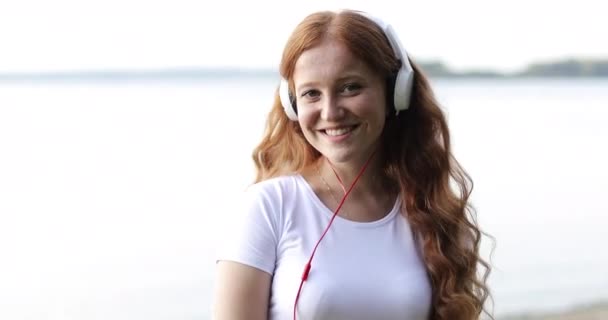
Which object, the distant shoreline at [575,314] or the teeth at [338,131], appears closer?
the teeth at [338,131]

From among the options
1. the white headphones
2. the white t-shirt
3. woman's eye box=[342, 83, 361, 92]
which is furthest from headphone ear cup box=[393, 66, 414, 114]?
the white t-shirt

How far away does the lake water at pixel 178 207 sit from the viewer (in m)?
7.34

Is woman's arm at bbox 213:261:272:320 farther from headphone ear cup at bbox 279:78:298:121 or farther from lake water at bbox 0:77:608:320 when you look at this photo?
lake water at bbox 0:77:608:320

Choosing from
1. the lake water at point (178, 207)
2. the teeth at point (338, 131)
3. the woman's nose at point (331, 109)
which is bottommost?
the lake water at point (178, 207)

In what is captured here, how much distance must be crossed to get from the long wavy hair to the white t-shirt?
55 millimetres

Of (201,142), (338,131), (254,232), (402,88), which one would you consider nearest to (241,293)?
(254,232)

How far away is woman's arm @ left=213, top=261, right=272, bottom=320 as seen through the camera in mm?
2197

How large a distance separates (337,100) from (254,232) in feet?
1.02

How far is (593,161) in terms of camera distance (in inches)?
523

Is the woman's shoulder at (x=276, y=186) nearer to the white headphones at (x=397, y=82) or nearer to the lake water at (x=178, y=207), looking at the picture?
the white headphones at (x=397, y=82)

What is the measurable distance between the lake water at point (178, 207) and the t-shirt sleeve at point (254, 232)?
0.77 m

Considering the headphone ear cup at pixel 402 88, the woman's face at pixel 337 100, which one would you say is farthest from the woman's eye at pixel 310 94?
the headphone ear cup at pixel 402 88

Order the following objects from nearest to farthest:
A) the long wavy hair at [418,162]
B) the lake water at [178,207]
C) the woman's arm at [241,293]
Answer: the woman's arm at [241,293]
the long wavy hair at [418,162]
the lake water at [178,207]

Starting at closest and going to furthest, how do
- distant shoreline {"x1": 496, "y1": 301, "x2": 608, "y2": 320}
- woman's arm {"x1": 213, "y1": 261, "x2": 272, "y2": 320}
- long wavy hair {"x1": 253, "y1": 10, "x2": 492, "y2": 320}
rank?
woman's arm {"x1": 213, "y1": 261, "x2": 272, "y2": 320} → long wavy hair {"x1": 253, "y1": 10, "x2": 492, "y2": 320} → distant shoreline {"x1": 496, "y1": 301, "x2": 608, "y2": 320}
